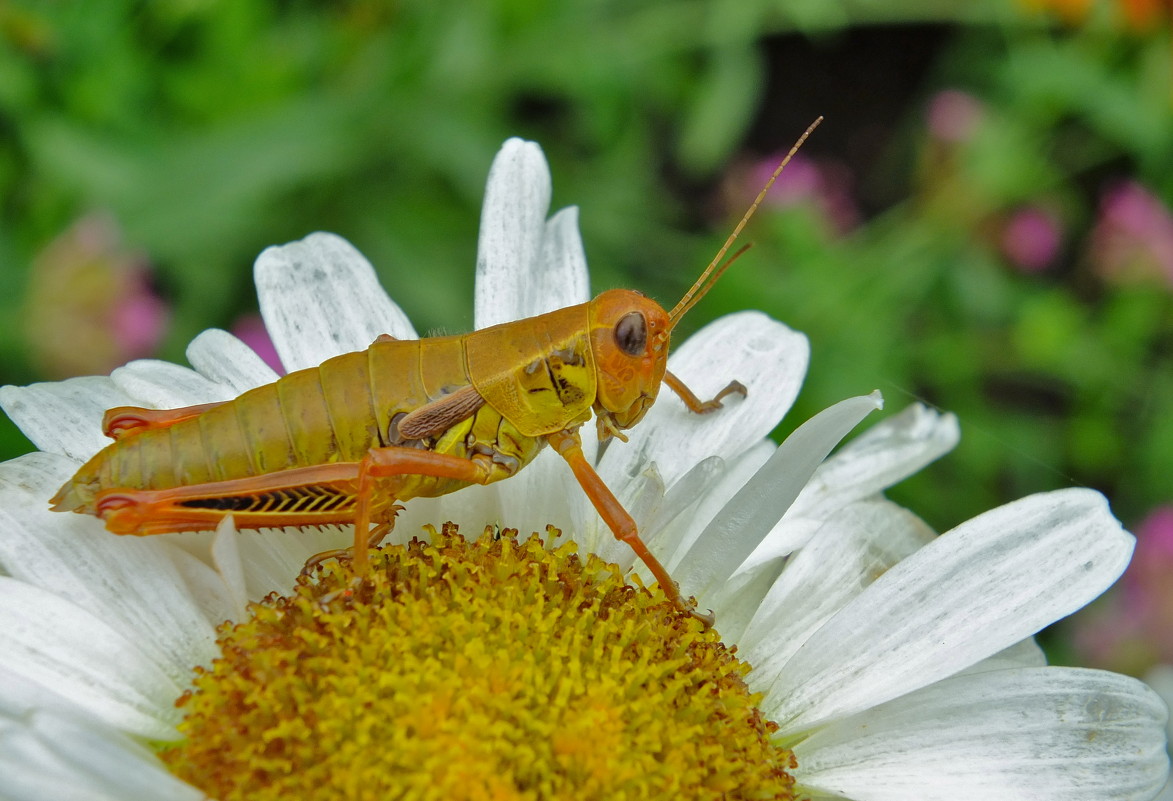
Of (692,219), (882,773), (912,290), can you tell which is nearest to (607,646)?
(882,773)

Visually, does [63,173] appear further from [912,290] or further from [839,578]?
[912,290]

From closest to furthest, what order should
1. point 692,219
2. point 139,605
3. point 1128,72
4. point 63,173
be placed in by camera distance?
point 139,605 → point 63,173 → point 1128,72 → point 692,219

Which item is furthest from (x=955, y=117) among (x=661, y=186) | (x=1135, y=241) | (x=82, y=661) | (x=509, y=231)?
(x=82, y=661)

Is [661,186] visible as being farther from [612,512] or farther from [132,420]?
[132,420]

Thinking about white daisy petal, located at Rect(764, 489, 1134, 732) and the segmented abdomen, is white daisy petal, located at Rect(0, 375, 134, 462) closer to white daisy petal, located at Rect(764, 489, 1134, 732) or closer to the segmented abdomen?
the segmented abdomen

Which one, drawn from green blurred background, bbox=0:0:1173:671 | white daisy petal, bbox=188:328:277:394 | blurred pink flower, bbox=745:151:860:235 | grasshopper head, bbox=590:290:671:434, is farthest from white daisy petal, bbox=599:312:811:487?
blurred pink flower, bbox=745:151:860:235
